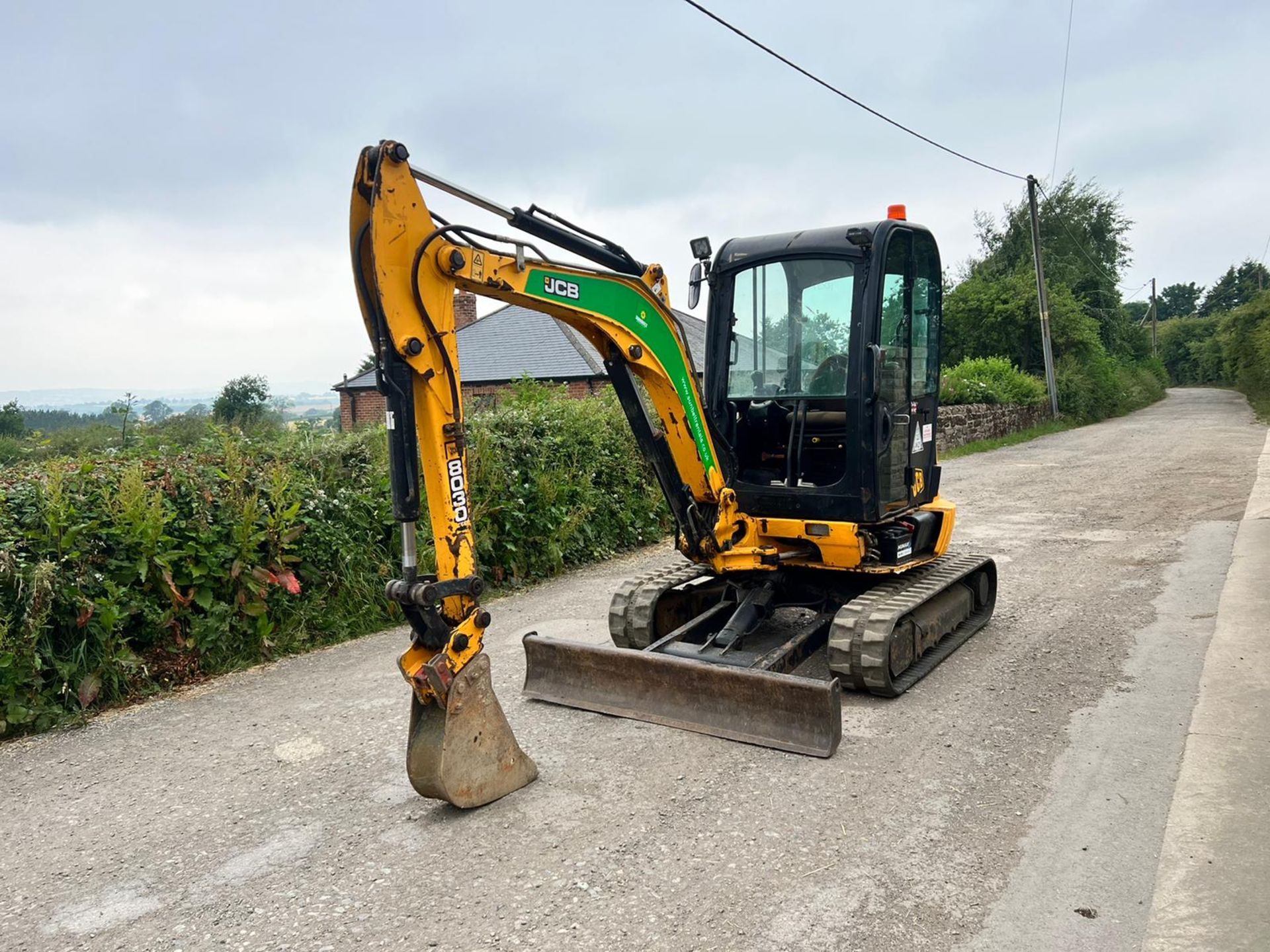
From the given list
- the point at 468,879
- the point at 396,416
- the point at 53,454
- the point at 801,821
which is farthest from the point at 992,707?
the point at 53,454

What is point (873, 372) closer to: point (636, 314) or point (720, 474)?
point (720, 474)

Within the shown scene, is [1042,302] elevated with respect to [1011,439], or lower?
elevated

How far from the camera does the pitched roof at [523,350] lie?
22703mm

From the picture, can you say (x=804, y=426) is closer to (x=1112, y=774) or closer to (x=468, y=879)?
(x=1112, y=774)

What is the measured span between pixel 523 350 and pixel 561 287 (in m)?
20.1

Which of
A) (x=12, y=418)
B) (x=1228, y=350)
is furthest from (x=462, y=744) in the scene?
(x=1228, y=350)

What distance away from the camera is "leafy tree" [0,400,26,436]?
1059 cm

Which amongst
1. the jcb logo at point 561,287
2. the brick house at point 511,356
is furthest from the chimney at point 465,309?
the jcb logo at point 561,287

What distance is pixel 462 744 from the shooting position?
3.97 meters

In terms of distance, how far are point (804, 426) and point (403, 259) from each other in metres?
2.96

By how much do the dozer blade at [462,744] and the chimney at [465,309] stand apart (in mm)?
22702

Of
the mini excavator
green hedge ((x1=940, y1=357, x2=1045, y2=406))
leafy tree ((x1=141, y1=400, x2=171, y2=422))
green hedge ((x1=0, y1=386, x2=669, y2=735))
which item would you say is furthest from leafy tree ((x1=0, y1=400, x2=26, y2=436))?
green hedge ((x1=940, y1=357, x2=1045, y2=406))

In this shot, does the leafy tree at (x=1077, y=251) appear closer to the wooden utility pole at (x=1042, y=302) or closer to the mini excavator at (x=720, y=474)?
the wooden utility pole at (x=1042, y=302)

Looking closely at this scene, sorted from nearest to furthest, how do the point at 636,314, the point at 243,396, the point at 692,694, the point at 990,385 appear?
the point at 692,694
the point at 636,314
the point at 243,396
the point at 990,385
